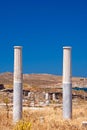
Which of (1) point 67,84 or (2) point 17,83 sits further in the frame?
(1) point 67,84

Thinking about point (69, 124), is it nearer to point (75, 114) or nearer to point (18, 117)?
point (18, 117)

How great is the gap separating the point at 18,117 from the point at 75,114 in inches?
218

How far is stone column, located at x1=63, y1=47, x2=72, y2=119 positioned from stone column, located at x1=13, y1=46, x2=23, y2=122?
248 cm

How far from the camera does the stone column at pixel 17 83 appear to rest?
918 inches

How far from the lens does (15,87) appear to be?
2336cm

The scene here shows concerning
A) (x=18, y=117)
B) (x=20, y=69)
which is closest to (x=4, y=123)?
(x=18, y=117)

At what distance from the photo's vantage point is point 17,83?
23328 mm

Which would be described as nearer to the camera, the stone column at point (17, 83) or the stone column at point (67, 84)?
the stone column at point (17, 83)

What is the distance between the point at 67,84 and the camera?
24016 millimetres

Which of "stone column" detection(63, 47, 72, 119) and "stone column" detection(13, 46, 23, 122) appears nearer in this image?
"stone column" detection(13, 46, 23, 122)

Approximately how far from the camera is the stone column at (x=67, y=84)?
24031mm

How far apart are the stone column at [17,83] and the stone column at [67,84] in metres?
2.48

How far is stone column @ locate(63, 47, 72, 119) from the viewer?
24.0m

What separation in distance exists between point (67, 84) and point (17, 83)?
9.10 ft
